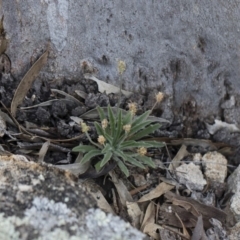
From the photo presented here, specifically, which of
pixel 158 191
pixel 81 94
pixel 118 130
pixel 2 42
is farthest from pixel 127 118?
pixel 2 42

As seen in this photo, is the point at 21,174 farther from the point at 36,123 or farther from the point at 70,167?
the point at 36,123

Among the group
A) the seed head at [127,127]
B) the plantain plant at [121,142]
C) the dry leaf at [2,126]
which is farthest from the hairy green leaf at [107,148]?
the dry leaf at [2,126]

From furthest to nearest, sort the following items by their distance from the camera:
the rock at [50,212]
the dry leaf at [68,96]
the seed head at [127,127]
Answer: the dry leaf at [68,96] → the seed head at [127,127] → the rock at [50,212]

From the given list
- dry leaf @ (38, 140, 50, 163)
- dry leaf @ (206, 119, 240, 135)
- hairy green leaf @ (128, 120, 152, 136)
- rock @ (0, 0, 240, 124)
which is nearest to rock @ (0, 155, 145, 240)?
dry leaf @ (38, 140, 50, 163)

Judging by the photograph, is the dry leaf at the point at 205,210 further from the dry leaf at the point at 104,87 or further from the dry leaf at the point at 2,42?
the dry leaf at the point at 2,42

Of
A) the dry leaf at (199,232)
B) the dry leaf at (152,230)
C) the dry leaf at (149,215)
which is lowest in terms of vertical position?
the dry leaf at (152,230)

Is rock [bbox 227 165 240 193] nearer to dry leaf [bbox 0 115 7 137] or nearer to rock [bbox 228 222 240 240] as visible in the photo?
rock [bbox 228 222 240 240]

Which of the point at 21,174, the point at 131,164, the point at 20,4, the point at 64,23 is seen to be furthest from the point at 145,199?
the point at 20,4
